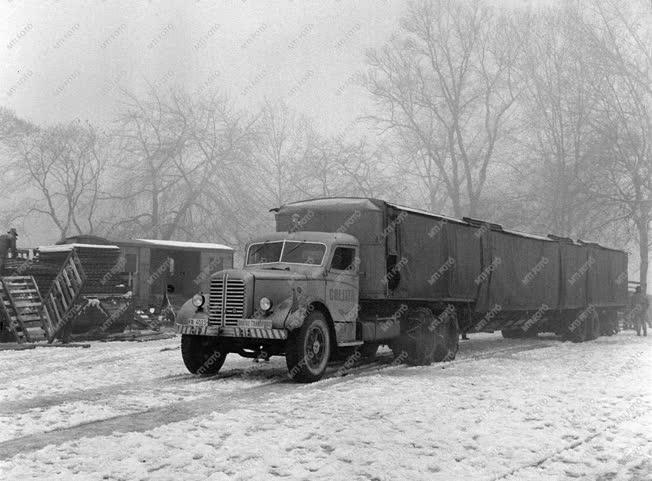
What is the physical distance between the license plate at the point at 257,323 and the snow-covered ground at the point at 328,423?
3.06ft

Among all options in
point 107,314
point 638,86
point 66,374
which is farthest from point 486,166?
point 66,374

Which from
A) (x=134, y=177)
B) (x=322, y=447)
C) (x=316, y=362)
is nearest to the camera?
(x=322, y=447)

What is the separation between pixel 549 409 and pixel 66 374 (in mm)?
7954

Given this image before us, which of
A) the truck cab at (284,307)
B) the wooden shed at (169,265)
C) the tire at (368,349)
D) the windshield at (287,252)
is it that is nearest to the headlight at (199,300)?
the truck cab at (284,307)

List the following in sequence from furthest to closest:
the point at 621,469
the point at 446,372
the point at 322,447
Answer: the point at 446,372 → the point at 322,447 → the point at 621,469

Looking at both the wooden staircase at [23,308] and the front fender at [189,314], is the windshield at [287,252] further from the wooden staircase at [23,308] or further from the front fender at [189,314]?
the wooden staircase at [23,308]

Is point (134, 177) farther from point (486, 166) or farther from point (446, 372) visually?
point (446, 372)

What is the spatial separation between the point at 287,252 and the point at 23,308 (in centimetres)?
991

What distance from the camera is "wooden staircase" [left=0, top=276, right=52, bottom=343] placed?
57.1 feet

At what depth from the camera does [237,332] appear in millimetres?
10867

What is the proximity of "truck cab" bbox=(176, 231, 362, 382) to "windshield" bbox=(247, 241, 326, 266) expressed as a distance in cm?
2

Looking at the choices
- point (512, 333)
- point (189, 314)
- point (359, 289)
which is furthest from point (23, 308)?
point (512, 333)

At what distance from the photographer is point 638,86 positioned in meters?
32.6

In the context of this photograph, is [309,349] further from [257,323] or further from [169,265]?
[169,265]
